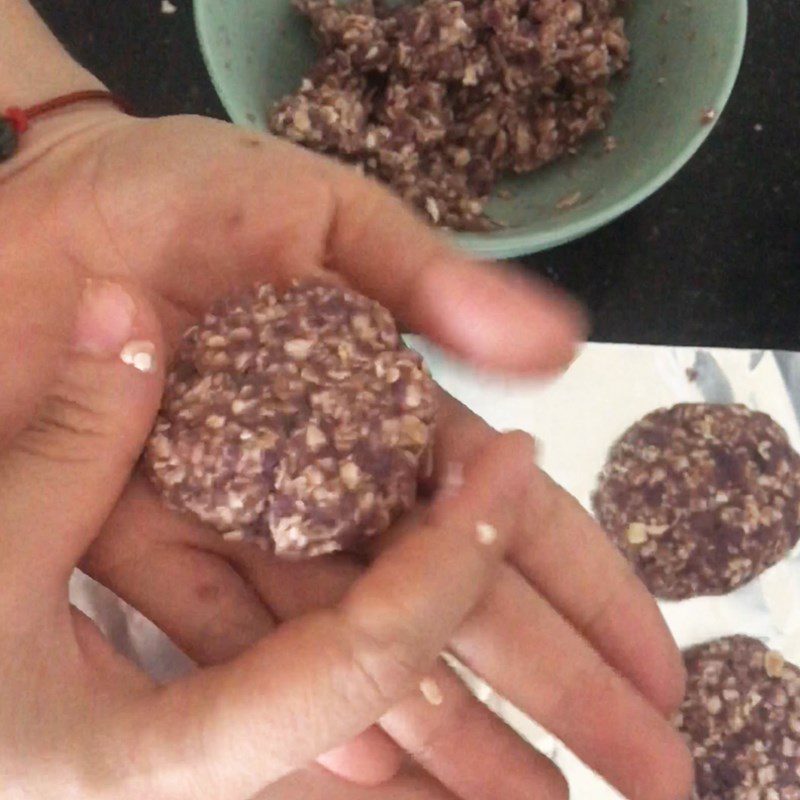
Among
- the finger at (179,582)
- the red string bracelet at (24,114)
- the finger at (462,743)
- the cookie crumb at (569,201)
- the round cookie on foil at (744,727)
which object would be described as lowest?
the round cookie on foil at (744,727)

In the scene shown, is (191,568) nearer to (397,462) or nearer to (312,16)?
(397,462)

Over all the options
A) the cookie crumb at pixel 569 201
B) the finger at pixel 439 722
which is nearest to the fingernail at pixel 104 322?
the finger at pixel 439 722

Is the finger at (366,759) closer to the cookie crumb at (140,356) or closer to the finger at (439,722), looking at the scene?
the finger at (439,722)

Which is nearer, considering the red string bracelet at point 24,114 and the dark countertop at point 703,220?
the red string bracelet at point 24,114

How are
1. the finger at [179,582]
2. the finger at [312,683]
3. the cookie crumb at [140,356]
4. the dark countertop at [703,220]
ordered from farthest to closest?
the dark countertop at [703,220], the finger at [179,582], the cookie crumb at [140,356], the finger at [312,683]

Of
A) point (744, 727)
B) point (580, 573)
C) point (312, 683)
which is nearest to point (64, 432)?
point (312, 683)

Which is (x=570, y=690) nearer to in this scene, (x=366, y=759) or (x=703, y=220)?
(x=366, y=759)

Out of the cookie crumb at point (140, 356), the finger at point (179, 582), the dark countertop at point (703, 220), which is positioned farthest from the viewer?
the dark countertop at point (703, 220)

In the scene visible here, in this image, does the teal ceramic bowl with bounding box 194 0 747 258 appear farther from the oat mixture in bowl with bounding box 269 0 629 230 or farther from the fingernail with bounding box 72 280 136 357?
the fingernail with bounding box 72 280 136 357

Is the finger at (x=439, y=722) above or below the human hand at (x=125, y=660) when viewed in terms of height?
below

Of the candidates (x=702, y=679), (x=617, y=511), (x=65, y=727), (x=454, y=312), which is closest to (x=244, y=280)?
(x=454, y=312)
